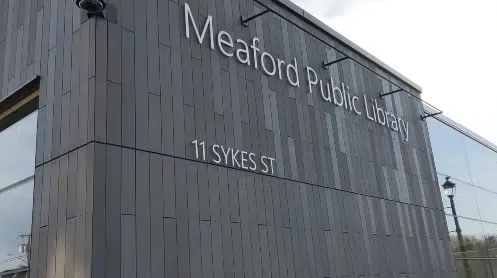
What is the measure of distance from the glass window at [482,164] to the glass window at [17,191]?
16.9m

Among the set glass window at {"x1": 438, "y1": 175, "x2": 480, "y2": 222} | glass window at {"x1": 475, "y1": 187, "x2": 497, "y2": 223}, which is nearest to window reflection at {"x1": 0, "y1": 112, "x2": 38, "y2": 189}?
glass window at {"x1": 438, "y1": 175, "x2": 480, "y2": 222}

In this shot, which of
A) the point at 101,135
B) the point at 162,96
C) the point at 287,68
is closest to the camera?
the point at 101,135

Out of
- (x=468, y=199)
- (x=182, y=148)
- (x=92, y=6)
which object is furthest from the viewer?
(x=468, y=199)

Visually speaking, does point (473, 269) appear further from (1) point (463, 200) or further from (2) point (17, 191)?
(2) point (17, 191)

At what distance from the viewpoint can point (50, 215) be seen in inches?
221

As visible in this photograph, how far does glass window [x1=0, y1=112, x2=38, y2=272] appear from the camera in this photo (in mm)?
6363

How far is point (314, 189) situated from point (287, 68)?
2428 millimetres

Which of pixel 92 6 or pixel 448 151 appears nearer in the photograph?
pixel 92 6

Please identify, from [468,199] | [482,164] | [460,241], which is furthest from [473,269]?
[482,164]

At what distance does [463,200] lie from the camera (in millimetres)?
16312

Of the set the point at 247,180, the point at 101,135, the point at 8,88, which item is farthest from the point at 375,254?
the point at 8,88

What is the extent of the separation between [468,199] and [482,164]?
13.4 ft

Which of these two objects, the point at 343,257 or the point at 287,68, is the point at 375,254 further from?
the point at 287,68

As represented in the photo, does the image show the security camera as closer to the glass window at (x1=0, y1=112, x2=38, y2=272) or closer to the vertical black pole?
the glass window at (x1=0, y1=112, x2=38, y2=272)
